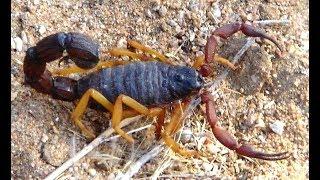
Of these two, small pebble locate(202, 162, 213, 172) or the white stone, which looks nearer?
small pebble locate(202, 162, 213, 172)

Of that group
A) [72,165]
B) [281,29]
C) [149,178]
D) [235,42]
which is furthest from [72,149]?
[281,29]

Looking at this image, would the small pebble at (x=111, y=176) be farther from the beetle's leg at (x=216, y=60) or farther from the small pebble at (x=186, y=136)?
the beetle's leg at (x=216, y=60)

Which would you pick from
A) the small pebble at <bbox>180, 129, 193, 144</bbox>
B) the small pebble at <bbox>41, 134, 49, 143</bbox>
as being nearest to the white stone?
the small pebble at <bbox>180, 129, 193, 144</bbox>

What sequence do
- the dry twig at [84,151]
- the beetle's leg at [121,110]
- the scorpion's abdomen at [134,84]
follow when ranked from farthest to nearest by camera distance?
the scorpion's abdomen at [134,84] → the beetle's leg at [121,110] → the dry twig at [84,151]

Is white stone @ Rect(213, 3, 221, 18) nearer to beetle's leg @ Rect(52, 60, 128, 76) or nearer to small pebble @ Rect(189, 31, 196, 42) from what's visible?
small pebble @ Rect(189, 31, 196, 42)

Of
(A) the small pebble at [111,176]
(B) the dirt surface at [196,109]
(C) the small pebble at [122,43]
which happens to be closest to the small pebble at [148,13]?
(B) the dirt surface at [196,109]

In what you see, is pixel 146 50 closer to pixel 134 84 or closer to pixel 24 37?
pixel 134 84
